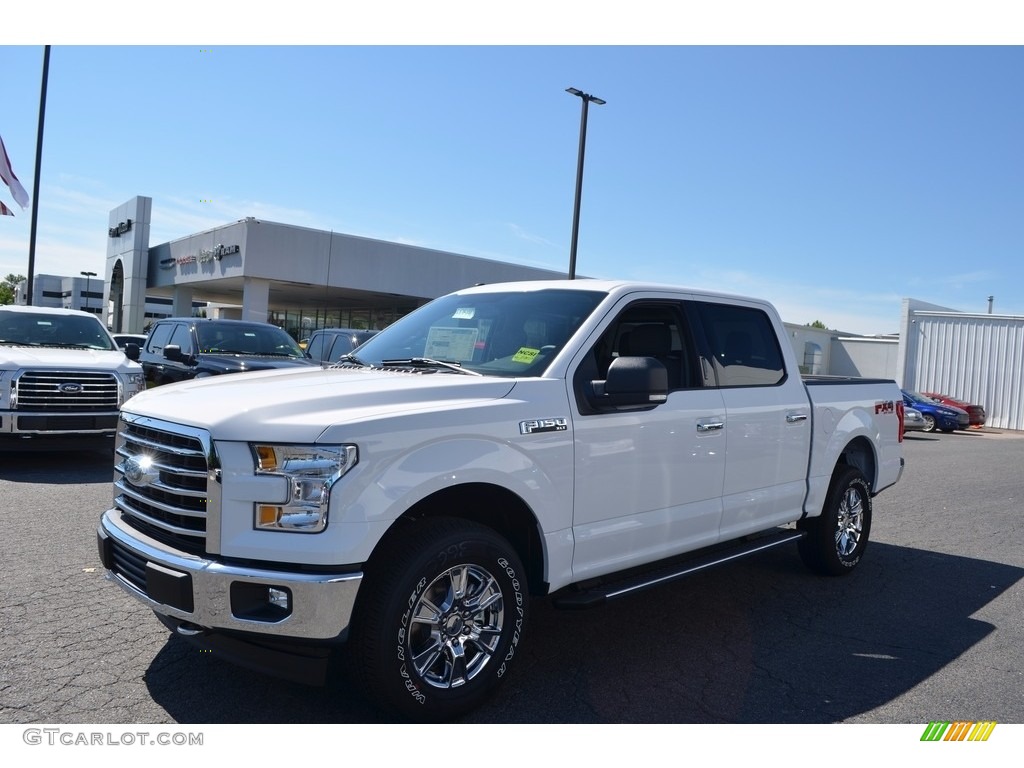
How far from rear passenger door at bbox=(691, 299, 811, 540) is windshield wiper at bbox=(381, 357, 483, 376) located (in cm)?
163

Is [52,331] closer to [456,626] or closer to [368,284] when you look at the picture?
[456,626]

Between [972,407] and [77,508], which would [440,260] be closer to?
[972,407]

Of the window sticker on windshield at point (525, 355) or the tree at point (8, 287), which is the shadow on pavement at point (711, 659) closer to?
the window sticker on windshield at point (525, 355)

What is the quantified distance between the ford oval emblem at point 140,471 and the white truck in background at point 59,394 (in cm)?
622

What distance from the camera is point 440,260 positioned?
37.2m

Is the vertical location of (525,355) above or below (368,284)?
below

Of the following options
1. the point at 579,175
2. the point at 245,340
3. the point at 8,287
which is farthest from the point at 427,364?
the point at 8,287

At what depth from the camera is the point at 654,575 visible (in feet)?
14.6

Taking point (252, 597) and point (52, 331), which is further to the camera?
point (52, 331)

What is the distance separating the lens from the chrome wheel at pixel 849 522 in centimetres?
629

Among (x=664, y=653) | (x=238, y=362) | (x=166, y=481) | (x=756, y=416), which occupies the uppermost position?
(x=756, y=416)

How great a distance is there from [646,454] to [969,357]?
114 feet

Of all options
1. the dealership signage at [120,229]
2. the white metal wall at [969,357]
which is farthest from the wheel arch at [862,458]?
the dealership signage at [120,229]

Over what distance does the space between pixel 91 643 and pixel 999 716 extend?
4.47m
